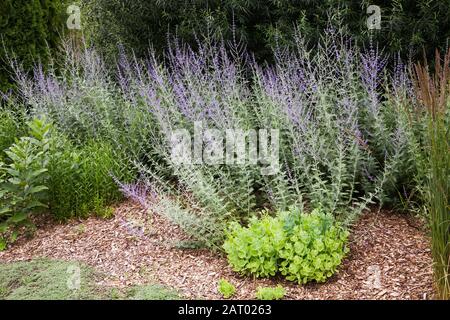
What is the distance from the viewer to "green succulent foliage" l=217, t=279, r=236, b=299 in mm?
3488

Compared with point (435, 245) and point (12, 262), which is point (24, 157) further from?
point (435, 245)

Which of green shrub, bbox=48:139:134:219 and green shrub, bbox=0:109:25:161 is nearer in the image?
green shrub, bbox=48:139:134:219

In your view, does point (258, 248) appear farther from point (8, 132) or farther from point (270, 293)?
point (8, 132)

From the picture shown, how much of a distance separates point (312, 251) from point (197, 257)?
949 mm

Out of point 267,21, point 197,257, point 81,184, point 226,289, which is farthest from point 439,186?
point 267,21

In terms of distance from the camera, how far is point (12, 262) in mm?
4305

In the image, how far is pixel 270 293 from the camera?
Result: 3.38 metres

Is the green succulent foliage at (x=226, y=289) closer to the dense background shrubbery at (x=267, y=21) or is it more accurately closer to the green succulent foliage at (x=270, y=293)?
the green succulent foliage at (x=270, y=293)

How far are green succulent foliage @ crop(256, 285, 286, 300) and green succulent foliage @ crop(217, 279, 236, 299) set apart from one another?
0.59 feet

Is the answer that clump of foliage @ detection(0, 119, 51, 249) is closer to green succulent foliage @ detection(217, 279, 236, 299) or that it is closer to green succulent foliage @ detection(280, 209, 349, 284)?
green succulent foliage @ detection(217, 279, 236, 299)

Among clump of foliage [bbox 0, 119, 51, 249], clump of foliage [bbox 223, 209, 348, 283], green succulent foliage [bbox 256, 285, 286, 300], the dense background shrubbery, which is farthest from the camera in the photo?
the dense background shrubbery

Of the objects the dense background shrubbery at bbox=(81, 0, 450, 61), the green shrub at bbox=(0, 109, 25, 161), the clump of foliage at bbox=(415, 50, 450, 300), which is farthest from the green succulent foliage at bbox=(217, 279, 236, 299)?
the green shrub at bbox=(0, 109, 25, 161)
